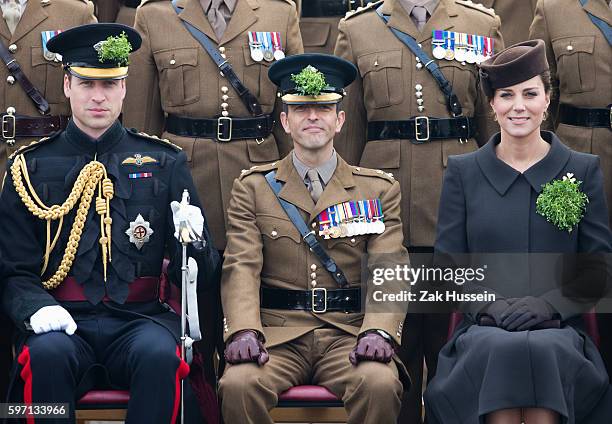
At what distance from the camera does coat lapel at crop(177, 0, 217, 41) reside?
8156 millimetres

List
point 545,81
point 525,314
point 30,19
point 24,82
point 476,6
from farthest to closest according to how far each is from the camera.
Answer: point 476,6 < point 30,19 < point 24,82 < point 545,81 < point 525,314

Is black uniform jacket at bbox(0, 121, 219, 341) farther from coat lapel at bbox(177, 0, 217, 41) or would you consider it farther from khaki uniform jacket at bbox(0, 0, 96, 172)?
coat lapel at bbox(177, 0, 217, 41)

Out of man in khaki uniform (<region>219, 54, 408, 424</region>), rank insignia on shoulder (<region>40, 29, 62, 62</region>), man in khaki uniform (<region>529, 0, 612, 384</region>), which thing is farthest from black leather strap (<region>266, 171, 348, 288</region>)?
man in khaki uniform (<region>529, 0, 612, 384</region>)

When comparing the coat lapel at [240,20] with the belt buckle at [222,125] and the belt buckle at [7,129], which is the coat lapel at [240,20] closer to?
the belt buckle at [222,125]

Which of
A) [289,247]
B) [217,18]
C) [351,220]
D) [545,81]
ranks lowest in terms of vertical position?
[289,247]

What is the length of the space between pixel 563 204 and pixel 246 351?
4.98 ft

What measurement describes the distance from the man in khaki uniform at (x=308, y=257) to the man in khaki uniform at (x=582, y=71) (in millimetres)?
1065

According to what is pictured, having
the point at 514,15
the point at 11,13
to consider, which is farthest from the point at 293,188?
the point at 514,15

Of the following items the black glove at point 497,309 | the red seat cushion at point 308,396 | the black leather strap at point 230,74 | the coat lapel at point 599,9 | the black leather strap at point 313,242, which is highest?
the coat lapel at point 599,9

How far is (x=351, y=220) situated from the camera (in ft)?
24.8

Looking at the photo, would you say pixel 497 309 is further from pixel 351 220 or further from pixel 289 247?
pixel 289 247

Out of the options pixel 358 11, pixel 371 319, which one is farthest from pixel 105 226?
pixel 358 11

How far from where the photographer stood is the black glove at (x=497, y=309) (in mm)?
7086

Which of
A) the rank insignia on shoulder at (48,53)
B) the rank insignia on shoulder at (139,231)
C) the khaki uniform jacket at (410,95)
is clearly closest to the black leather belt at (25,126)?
the rank insignia on shoulder at (48,53)
